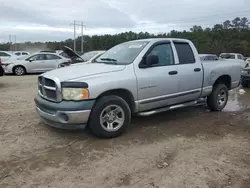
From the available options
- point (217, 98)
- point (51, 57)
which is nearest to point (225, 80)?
point (217, 98)

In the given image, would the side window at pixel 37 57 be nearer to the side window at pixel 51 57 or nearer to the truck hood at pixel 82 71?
the side window at pixel 51 57

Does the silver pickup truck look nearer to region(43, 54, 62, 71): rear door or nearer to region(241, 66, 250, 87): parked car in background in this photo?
region(241, 66, 250, 87): parked car in background

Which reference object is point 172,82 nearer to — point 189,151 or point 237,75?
point 189,151

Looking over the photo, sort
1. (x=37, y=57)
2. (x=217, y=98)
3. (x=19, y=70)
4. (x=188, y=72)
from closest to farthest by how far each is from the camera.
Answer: (x=188, y=72) → (x=217, y=98) → (x=19, y=70) → (x=37, y=57)

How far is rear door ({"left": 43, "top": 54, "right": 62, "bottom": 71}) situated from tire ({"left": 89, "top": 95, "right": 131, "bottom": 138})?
1220 centimetres

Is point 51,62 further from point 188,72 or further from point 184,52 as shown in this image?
point 188,72

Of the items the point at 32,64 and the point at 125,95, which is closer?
the point at 125,95

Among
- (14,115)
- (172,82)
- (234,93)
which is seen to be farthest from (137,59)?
(234,93)

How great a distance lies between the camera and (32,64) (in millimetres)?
15688

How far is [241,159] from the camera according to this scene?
3.97 m

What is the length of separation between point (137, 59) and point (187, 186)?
263cm

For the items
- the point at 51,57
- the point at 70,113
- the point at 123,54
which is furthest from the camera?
the point at 51,57

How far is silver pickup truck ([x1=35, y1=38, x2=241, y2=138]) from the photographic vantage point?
4.39 meters

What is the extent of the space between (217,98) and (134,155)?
3.64m
